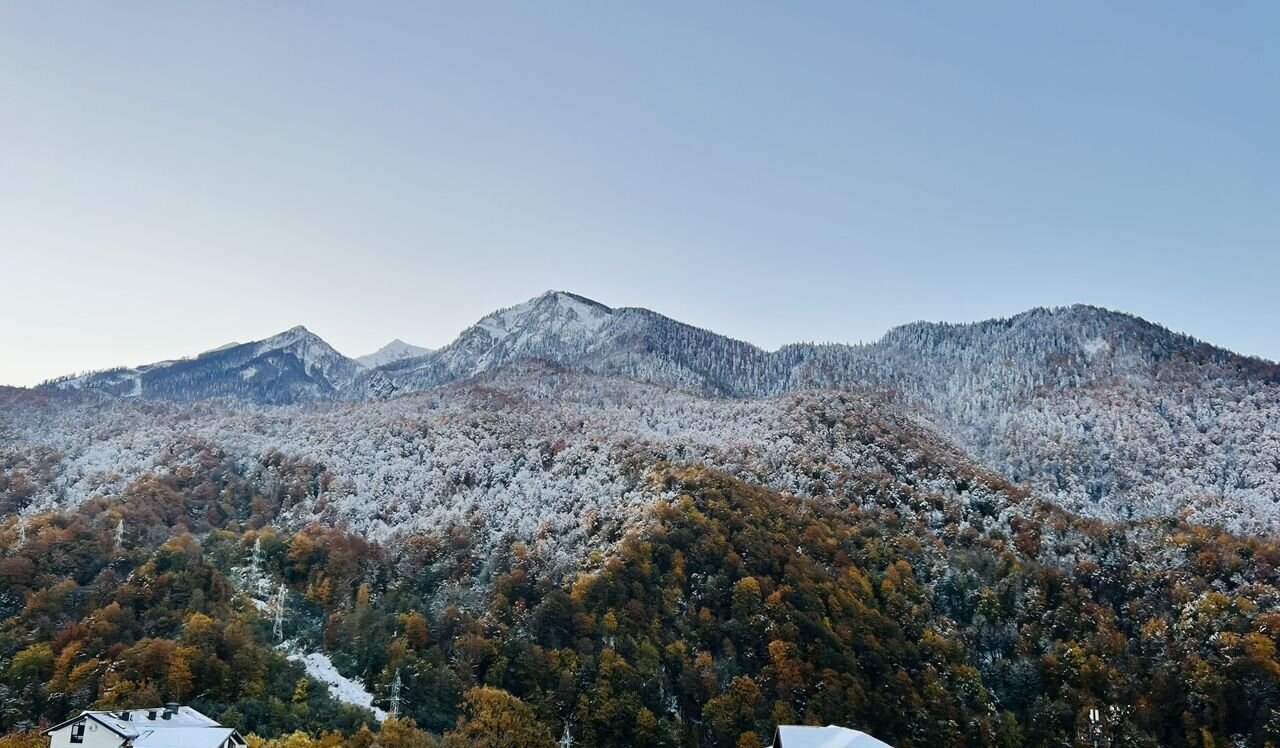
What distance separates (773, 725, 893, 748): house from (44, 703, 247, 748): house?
47480 mm

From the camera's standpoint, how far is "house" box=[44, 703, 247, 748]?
69312 millimetres

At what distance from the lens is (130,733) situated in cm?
6962

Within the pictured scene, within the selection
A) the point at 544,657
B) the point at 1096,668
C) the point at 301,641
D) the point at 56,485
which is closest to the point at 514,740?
the point at 544,657

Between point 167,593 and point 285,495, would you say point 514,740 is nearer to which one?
point 167,593

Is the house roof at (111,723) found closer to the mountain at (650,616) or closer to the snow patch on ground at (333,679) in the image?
the mountain at (650,616)

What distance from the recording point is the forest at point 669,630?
10112cm

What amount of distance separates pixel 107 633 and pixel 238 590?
27036 mm

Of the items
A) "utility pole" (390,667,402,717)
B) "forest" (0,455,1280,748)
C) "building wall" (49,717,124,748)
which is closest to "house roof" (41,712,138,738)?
"building wall" (49,717,124,748)

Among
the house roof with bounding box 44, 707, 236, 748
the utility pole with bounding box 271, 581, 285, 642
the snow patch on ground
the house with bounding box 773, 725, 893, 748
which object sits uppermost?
the house with bounding box 773, 725, 893, 748

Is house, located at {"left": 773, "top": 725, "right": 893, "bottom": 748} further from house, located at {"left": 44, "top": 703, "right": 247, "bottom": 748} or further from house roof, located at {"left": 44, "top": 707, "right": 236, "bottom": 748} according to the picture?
house roof, located at {"left": 44, "top": 707, "right": 236, "bottom": 748}

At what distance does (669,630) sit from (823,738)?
57.2 m

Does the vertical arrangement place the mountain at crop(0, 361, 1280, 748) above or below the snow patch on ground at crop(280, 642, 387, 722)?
above

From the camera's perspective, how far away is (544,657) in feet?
378

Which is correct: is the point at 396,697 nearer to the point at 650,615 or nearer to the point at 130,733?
the point at 130,733
